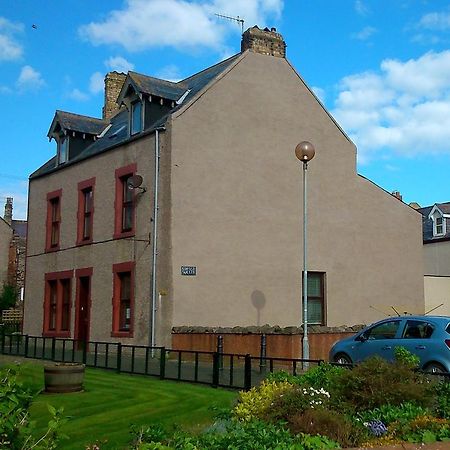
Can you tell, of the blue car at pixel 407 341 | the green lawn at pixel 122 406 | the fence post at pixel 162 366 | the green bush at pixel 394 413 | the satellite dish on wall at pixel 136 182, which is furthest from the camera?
the satellite dish on wall at pixel 136 182

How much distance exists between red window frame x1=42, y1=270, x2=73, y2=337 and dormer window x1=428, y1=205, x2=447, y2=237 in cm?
2766

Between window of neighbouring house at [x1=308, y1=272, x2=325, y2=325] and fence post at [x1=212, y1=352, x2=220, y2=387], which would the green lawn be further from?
window of neighbouring house at [x1=308, y1=272, x2=325, y2=325]

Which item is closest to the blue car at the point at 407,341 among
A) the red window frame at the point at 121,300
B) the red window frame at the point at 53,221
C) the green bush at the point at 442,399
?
the green bush at the point at 442,399

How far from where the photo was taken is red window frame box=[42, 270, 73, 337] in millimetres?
27266

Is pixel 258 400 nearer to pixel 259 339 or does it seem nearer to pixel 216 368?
pixel 216 368

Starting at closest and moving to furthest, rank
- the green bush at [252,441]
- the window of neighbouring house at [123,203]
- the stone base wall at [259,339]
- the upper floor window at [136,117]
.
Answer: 1. the green bush at [252,441]
2. the stone base wall at [259,339]
3. the window of neighbouring house at [123,203]
4. the upper floor window at [136,117]

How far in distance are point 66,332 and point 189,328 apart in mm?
7728

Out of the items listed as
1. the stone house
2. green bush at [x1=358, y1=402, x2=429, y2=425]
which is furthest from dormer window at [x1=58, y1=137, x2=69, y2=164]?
the stone house

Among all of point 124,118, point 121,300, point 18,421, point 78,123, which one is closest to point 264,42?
point 124,118

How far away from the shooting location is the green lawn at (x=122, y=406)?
10.4 metres

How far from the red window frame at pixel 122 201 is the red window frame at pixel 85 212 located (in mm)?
1969

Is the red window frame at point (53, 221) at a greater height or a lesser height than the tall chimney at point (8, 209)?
lesser

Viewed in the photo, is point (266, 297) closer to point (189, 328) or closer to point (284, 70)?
point (189, 328)

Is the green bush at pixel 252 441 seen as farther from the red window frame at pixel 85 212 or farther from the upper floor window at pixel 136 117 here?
the red window frame at pixel 85 212
